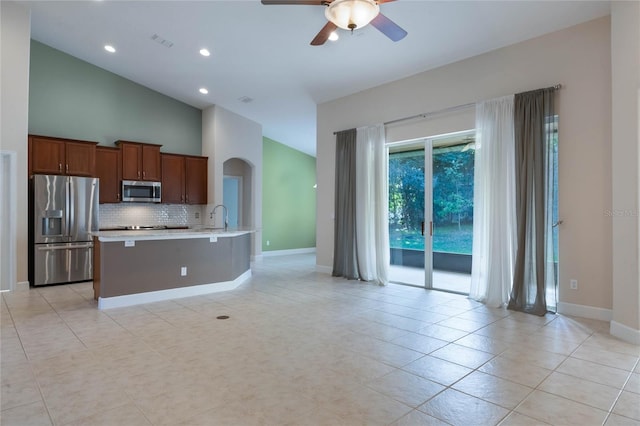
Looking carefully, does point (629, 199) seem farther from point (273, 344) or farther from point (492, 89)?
point (273, 344)

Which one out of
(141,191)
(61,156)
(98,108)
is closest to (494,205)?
(141,191)

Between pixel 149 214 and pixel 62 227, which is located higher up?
pixel 149 214

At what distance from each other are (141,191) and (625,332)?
7.91 m

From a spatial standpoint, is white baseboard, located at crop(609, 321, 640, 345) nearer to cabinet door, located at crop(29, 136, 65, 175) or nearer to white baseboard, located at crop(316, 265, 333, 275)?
white baseboard, located at crop(316, 265, 333, 275)

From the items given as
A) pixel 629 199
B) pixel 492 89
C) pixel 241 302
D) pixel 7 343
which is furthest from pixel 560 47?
pixel 7 343

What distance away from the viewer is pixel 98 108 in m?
7.15

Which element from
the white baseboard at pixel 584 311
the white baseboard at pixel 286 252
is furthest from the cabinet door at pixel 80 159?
the white baseboard at pixel 584 311

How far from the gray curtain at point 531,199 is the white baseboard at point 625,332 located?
28.6 inches

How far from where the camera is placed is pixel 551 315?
4.27 metres

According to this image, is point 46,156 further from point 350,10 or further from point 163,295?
point 350,10

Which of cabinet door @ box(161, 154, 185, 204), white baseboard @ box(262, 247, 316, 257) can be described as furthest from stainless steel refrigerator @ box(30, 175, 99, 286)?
white baseboard @ box(262, 247, 316, 257)

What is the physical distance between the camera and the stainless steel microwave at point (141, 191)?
7195 mm

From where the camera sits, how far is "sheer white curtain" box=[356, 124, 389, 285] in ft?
20.2

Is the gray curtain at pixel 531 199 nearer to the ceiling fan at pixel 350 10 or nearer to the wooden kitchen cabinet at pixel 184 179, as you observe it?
the ceiling fan at pixel 350 10
